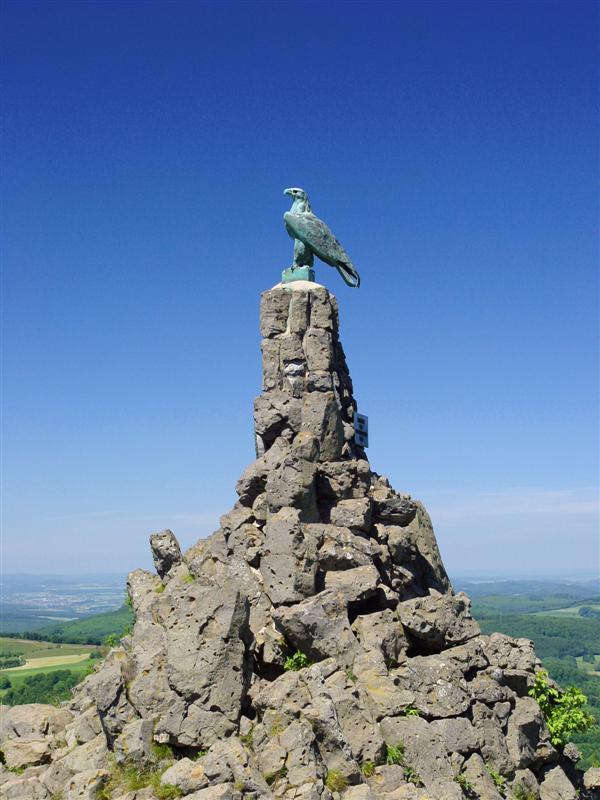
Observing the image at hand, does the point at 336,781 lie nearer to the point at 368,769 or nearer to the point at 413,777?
the point at 368,769

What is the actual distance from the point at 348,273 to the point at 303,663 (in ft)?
53.1

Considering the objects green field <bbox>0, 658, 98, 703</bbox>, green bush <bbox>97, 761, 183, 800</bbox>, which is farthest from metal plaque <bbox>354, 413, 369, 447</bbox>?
green field <bbox>0, 658, 98, 703</bbox>

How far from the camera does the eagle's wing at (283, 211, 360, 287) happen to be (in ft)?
99.4

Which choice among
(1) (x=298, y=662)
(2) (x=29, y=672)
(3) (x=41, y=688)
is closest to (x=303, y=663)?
(1) (x=298, y=662)

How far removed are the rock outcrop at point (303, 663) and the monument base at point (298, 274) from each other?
734 millimetres

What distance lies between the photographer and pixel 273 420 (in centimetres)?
2845

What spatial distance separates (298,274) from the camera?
100 ft

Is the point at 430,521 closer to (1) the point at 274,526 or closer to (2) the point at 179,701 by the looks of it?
(1) the point at 274,526

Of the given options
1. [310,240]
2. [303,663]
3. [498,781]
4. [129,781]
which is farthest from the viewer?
[310,240]

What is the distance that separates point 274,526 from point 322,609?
3.43 m

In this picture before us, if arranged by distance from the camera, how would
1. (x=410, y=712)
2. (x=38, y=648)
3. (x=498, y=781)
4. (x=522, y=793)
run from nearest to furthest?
1. (x=410, y=712)
2. (x=498, y=781)
3. (x=522, y=793)
4. (x=38, y=648)

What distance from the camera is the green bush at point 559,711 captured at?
2500cm

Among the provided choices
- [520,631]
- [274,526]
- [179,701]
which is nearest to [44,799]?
[179,701]

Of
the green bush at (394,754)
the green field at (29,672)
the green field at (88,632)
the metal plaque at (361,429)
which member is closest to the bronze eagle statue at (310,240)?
the metal plaque at (361,429)
